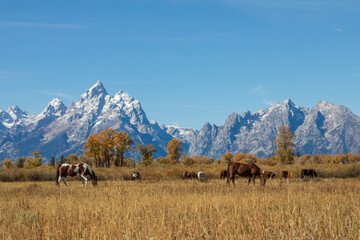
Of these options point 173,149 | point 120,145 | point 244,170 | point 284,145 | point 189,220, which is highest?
point 284,145

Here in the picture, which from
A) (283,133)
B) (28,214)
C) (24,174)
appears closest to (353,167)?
(24,174)

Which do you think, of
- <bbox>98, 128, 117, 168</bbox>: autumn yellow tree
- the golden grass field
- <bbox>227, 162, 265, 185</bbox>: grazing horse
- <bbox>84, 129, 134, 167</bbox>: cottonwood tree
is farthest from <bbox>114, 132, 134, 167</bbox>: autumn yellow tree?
the golden grass field

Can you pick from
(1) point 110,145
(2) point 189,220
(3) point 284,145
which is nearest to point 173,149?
(1) point 110,145

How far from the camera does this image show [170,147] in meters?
157

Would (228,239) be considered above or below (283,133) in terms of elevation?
below

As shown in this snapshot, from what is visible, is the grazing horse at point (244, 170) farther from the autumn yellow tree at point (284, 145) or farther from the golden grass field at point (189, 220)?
the autumn yellow tree at point (284, 145)

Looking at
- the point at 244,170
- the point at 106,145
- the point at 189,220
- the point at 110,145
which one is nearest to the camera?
the point at 189,220

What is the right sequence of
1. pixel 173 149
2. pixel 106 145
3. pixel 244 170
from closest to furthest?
pixel 244 170
pixel 106 145
pixel 173 149

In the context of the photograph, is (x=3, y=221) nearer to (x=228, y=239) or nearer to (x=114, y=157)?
(x=228, y=239)

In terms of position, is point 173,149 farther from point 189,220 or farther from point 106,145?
point 189,220

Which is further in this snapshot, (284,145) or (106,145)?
(106,145)

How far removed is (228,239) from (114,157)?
13138 centimetres

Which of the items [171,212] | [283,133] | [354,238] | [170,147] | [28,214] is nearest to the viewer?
[354,238]

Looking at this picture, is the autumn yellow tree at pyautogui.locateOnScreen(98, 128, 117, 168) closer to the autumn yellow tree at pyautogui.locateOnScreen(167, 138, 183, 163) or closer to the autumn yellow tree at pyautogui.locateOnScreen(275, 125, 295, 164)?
the autumn yellow tree at pyautogui.locateOnScreen(167, 138, 183, 163)
